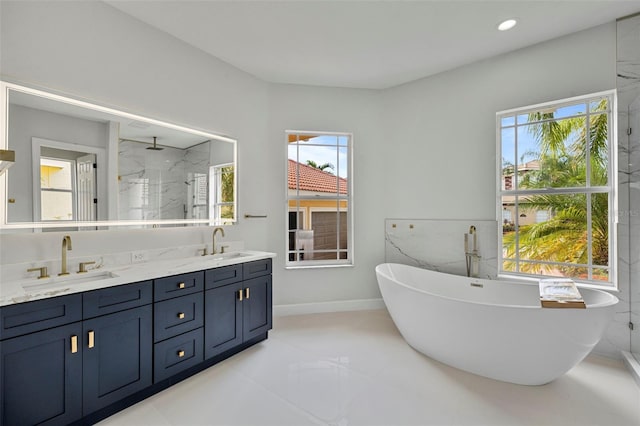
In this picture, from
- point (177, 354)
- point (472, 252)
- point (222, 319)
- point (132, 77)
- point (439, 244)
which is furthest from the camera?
point (439, 244)

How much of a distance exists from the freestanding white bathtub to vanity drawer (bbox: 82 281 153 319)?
77.7 inches

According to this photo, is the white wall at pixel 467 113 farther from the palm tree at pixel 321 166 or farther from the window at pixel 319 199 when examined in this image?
the palm tree at pixel 321 166

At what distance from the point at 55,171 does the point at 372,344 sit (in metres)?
2.86

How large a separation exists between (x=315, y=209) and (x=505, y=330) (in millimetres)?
2321

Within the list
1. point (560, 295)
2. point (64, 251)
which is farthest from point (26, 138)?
point (560, 295)

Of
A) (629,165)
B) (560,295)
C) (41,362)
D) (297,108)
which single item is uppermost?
(297,108)

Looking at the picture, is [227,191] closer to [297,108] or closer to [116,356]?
[297,108]

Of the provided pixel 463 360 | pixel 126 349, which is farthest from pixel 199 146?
pixel 463 360

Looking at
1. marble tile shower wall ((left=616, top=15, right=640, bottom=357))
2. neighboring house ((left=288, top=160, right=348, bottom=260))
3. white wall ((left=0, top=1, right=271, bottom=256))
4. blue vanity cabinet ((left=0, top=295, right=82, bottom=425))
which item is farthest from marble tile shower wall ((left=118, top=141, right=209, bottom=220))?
marble tile shower wall ((left=616, top=15, right=640, bottom=357))

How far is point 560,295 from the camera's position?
202cm

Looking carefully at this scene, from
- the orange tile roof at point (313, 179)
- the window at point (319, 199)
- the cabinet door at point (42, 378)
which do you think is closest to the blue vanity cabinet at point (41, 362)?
the cabinet door at point (42, 378)

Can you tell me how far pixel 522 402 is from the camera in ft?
6.42

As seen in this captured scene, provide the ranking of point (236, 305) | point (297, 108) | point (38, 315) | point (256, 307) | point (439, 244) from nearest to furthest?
1. point (38, 315)
2. point (236, 305)
3. point (256, 307)
4. point (439, 244)
5. point (297, 108)

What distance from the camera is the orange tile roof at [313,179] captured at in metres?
3.66
